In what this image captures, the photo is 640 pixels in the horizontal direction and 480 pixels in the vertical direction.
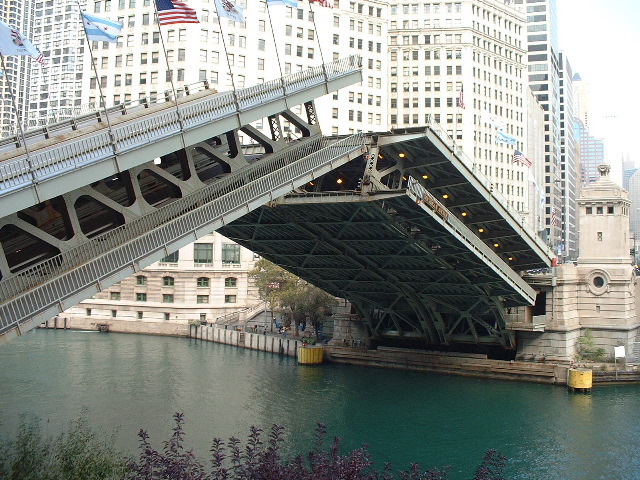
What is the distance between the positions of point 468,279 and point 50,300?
2925cm

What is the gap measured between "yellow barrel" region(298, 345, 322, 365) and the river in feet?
3.51

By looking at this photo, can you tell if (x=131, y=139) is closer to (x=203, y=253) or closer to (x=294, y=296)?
(x=294, y=296)

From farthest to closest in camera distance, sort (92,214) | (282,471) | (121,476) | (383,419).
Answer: (383,419), (92,214), (121,476), (282,471)

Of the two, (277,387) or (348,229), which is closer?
(348,229)

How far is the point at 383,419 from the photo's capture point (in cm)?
4053

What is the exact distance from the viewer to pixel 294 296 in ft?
211

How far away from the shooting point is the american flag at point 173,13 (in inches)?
1072

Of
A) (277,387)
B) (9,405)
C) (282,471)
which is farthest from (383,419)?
(282,471)

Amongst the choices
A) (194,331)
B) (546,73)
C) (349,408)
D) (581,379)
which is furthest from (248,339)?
(546,73)

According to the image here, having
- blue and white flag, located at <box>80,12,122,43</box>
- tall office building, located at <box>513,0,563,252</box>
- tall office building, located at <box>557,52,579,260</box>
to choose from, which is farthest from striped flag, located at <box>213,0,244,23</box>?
tall office building, located at <box>557,52,579,260</box>

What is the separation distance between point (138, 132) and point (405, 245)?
19.6 metres

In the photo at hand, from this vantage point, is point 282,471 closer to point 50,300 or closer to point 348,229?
point 50,300

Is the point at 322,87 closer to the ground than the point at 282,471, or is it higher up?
higher up

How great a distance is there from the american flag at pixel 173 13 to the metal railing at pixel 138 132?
2.96m
